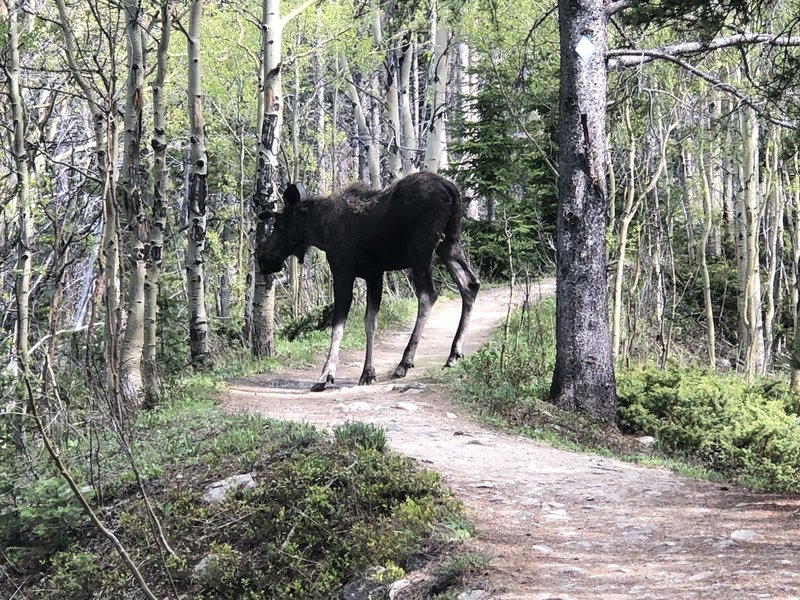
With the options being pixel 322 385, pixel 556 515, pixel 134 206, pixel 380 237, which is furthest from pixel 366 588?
pixel 380 237

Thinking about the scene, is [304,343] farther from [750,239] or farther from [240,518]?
[240,518]

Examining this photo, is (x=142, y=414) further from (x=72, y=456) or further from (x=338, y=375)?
(x=338, y=375)

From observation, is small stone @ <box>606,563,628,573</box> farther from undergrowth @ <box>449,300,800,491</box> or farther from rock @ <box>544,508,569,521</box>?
undergrowth @ <box>449,300,800,491</box>

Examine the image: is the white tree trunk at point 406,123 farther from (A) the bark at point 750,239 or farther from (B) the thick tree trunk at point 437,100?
(A) the bark at point 750,239

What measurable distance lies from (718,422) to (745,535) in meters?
3.73

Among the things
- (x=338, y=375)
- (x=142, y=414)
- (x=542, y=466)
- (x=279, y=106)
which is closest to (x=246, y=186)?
(x=279, y=106)

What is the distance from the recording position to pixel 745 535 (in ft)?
17.6

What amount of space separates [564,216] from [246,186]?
22486 mm

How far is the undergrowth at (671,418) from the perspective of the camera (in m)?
7.87

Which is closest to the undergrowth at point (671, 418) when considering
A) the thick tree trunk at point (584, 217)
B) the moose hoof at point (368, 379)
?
the thick tree trunk at point (584, 217)

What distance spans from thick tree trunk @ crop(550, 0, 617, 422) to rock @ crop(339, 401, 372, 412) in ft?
Result: 7.10

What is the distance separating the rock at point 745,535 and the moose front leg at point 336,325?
618 centimetres

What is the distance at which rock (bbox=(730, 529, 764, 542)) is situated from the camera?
5.28 metres

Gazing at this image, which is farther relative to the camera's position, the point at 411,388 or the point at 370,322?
the point at 370,322
